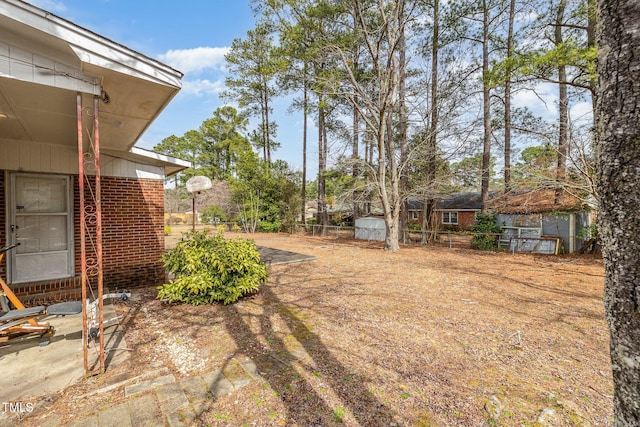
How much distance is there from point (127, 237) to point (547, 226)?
50.7ft

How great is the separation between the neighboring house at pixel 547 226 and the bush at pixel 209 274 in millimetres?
10790

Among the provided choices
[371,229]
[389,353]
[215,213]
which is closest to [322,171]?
[371,229]

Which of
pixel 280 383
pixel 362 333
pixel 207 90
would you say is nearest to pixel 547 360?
pixel 362 333

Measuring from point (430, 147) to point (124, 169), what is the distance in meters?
11.3

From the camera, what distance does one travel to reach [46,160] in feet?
15.9

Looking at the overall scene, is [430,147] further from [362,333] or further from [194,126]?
[194,126]

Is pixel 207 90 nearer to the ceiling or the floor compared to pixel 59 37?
nearer to the ceiling

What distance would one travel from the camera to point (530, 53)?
923cm

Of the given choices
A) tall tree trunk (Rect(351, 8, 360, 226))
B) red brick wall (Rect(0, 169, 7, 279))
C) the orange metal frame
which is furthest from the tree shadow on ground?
tall tree trunk (Rect(351, 8, 360, 226))

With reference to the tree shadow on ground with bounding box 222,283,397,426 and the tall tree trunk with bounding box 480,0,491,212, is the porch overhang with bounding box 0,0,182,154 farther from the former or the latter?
the tall tree trunk with bounding box 480,0,491,212

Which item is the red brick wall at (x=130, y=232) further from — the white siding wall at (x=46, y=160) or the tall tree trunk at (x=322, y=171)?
the tall tree trunk at (x=322, y=171)

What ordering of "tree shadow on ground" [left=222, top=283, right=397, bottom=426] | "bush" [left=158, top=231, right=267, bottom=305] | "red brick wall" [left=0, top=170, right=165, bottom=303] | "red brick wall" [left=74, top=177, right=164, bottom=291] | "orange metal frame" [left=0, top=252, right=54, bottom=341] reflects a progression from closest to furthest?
"tree shadow on ground" [left=222, top=283, right=397, bottom=426] < "orange metal frame" [left=0, top=252, right=54, bottom=341] < "bush" [left=158, top=231, right=267, bottom=305] < "red brick wall" [left=0, top=170, right=165, bottom=303] < "red brick wall" [left=74, top=177, right=164, bottom=291]

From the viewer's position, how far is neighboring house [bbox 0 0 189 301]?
8.65 feet

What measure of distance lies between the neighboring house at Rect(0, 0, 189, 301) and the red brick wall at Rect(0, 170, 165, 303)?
0.06 feet
